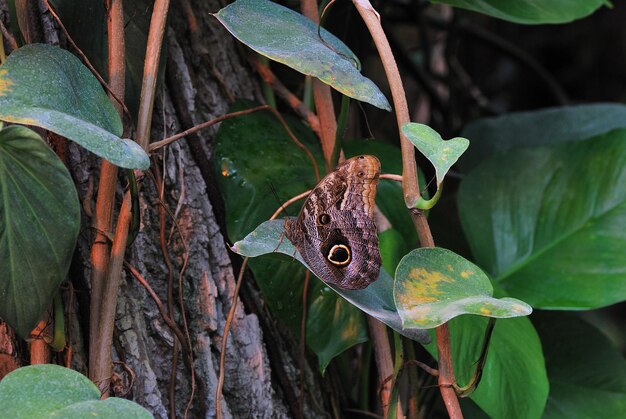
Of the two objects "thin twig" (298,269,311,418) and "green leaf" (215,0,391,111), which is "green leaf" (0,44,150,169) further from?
"thin twig" (298,269,311,418)

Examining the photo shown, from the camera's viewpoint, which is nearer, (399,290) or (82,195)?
(399,290)

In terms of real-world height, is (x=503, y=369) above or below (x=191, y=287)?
below

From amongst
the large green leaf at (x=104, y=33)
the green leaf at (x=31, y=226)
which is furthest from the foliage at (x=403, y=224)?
the large green leaf at (x=104, y=33)

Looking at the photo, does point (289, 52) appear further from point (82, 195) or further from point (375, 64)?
point (375, 64)

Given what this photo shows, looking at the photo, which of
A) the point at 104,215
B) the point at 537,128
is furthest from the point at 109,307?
the point at 537,128

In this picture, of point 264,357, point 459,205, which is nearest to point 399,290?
point 264,357

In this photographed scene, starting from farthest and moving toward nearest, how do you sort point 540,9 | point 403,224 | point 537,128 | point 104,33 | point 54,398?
1. point 537,128
2. point 540,9
3. point 403,224
4. point 104,33
5. point 54,398

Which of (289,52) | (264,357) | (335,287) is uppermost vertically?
(289,52)

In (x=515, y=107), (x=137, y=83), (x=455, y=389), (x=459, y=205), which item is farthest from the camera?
(x=515, y=107)

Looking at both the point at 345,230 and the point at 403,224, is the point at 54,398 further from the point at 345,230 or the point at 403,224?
the point at 403,224
